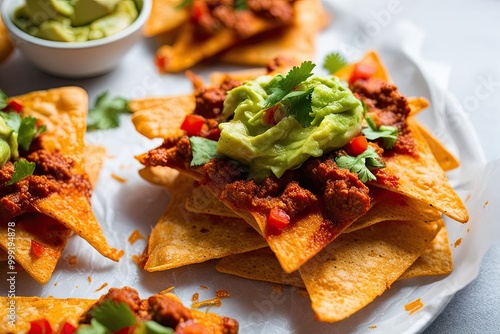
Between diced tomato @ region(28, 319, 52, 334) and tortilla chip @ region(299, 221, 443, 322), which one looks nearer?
diced tomato @ region(28, 319, 52, 334)

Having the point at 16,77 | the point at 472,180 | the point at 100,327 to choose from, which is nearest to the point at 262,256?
the point at 100,327

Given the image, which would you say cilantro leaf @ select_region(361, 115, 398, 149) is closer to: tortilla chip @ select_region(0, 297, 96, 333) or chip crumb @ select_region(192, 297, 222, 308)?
chip crumb @ select_region(192, 297, 222, 308)

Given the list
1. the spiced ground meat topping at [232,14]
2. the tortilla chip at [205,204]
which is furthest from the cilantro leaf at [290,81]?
the spiced ground meat topping at [232,14]

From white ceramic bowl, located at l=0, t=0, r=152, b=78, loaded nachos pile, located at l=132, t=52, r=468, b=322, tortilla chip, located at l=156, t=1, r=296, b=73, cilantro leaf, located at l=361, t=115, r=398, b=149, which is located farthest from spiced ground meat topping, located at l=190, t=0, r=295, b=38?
cilantro leaf, located at l=361, t=115, r=398, b=149

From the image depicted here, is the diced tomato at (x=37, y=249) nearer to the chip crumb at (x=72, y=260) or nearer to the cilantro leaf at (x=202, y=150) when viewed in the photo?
the chip crumb at (x=72, y=260)

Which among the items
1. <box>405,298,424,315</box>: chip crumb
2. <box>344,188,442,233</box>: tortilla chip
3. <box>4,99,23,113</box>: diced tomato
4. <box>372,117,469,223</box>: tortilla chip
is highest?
<box>372,117,469,223</box>: tortilla chip

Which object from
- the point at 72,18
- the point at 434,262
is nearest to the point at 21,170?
the point at 72,18
